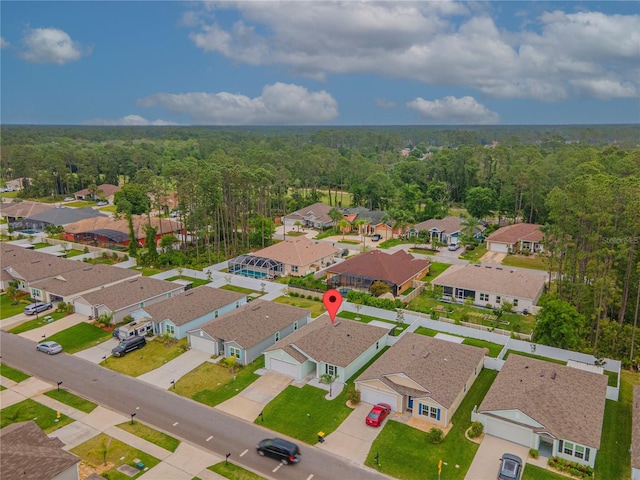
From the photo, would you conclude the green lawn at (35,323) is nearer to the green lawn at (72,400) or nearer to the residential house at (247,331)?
the green lawn at (72,400)

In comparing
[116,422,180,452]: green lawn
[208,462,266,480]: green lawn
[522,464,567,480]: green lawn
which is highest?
[116,422,180,452]: green lawn

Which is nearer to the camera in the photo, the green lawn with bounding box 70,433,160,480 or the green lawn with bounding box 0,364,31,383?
the green lawn with bounding box 70,433,160,480

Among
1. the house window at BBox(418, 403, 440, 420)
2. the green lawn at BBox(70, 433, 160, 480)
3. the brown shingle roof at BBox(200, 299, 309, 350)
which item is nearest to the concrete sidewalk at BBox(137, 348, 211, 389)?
the brown shingle roof at BBox(200, 299, 309, 350)

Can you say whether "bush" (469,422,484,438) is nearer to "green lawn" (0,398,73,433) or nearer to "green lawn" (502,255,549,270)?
"green lawn" (0,398,73,433)

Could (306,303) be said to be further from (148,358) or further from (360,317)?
(148,358)

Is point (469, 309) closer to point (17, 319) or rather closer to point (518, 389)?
point (518, 389)

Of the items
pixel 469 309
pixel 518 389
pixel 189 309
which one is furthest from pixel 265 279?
pixel 518 389

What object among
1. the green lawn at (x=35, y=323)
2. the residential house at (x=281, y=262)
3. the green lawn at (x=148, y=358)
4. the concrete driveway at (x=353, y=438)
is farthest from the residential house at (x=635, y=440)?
the green lawn at (x=35, y=323)
